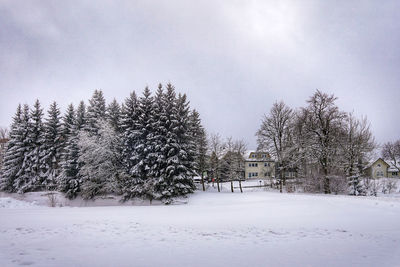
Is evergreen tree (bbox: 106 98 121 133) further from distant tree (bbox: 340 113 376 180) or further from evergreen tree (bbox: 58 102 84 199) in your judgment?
distant tree (bbox: 340 113 376 180)

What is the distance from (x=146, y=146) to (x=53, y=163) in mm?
19745

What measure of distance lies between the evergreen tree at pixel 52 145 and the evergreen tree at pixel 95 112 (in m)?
8.08

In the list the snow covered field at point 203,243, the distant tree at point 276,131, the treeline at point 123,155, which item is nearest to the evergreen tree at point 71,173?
the treeline at point 123,155

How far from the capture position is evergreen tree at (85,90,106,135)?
28297mm

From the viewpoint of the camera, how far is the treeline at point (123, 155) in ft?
78.4

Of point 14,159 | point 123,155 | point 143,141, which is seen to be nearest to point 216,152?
point 143,141

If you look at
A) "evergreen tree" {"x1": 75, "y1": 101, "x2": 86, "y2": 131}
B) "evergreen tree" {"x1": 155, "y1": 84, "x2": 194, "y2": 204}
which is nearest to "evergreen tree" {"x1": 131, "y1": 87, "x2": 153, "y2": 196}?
"evergreen tree" {"x1": 155, "y1": 84, "x2": 194, "y2": 204}

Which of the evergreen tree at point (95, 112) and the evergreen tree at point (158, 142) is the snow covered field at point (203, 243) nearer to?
the evergreen tree at point (158, 142)

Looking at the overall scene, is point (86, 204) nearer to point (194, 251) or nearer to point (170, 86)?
point (170, 86)

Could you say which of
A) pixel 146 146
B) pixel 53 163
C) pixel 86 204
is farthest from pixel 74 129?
pixel 146 146

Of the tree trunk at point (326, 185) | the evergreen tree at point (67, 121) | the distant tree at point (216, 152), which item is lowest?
the tree trunk at point (326, 185)

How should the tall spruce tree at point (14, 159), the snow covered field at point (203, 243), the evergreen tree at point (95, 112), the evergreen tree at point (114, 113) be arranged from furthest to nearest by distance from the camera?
1. the tall spruce tree at point (14, 159)
2. the evergreen tree at point (114, 113)
3. the evergreen tree at point (95, 112)
4. the snow covered field at point (203, 243)

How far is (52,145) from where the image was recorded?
32812mm

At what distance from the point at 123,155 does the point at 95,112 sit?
9.21 m
